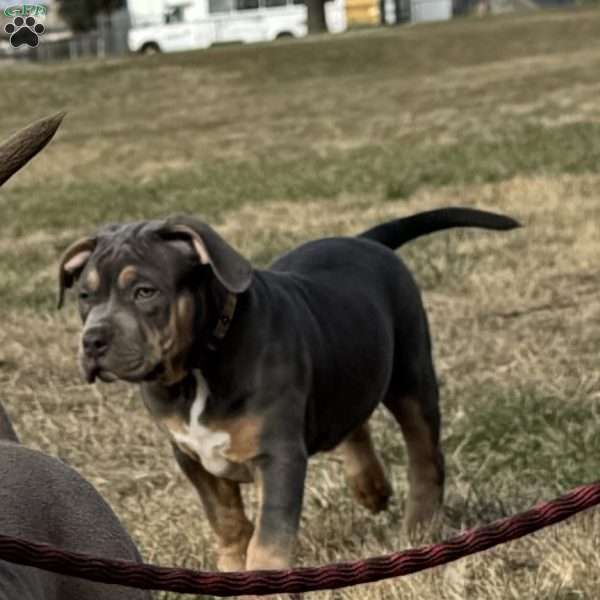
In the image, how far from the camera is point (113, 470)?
6.11 metres

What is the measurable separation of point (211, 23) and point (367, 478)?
146 ft

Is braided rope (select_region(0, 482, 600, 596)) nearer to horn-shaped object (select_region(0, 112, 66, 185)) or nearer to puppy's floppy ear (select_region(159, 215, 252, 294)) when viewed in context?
horn-shaped object (select_region(0, 112, 66, 185))

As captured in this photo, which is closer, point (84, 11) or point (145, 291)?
point (145, 291)

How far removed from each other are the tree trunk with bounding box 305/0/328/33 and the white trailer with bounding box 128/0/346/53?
1.05 m

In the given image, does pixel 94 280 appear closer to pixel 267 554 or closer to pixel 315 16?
pixel 267 554

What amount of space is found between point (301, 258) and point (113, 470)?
1.38m

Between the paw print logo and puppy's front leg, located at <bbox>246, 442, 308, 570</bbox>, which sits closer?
puppy's front leg, located at <bbox>246, 442, 308, 570</bbox>

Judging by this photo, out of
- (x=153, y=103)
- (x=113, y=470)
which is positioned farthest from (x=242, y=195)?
(x=153, y=103)

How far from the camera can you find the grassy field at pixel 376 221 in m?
5.27

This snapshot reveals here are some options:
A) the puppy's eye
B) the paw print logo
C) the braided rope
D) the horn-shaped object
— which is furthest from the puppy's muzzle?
the paw print logo

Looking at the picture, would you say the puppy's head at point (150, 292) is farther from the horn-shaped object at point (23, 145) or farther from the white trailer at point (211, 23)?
the white trailer at point (211, 23)

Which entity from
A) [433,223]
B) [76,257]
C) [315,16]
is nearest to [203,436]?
[76,257]

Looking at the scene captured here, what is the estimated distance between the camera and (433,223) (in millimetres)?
5492

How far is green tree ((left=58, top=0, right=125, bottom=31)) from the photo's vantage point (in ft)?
185
